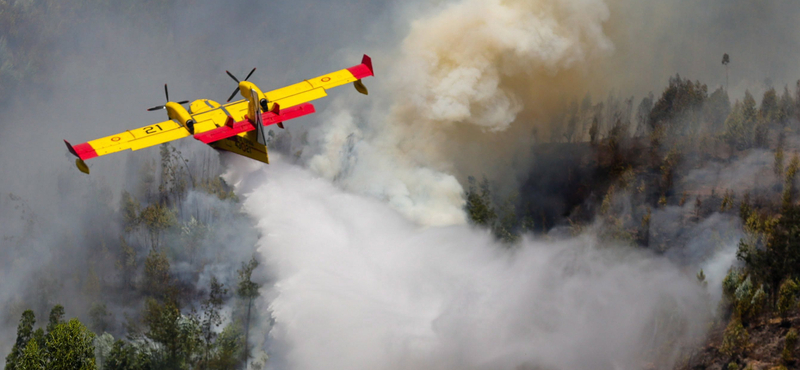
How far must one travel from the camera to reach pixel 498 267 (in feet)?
230

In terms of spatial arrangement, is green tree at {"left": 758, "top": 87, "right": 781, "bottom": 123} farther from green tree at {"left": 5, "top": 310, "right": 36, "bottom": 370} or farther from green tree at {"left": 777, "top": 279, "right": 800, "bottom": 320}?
green tree at {"left": 5, "top": 310, "right": 36, "bottom": 370}

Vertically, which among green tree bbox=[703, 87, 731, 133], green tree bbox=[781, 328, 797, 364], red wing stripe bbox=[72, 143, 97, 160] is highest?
green tree bbox=[703, 87, 731, 133]

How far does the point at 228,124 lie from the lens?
48.3 meters

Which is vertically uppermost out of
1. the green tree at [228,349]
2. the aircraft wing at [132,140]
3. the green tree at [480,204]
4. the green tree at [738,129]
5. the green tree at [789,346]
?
the green tree at [738,129]

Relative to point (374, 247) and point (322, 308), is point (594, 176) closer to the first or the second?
point (374, 247)

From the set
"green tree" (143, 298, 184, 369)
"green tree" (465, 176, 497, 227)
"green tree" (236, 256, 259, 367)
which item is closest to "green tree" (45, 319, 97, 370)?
"green tree" (143, 298, 184, 369)

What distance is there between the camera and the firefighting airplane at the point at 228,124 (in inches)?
1874

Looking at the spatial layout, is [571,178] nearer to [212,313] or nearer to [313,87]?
[313,87]

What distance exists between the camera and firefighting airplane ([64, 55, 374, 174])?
4759cm

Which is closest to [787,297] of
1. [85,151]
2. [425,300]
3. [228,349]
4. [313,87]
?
[425,300]

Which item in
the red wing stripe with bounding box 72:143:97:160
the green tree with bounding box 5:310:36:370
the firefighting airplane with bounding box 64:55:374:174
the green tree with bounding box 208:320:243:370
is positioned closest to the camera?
the red wing stripe with bounding box 72:143:97:160

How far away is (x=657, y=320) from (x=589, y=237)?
1663 cm

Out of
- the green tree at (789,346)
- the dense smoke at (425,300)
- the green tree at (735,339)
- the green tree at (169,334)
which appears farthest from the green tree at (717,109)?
the green tree at (169,334)

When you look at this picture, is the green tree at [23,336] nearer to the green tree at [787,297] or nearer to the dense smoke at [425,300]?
the dense smoke at [425,300]
